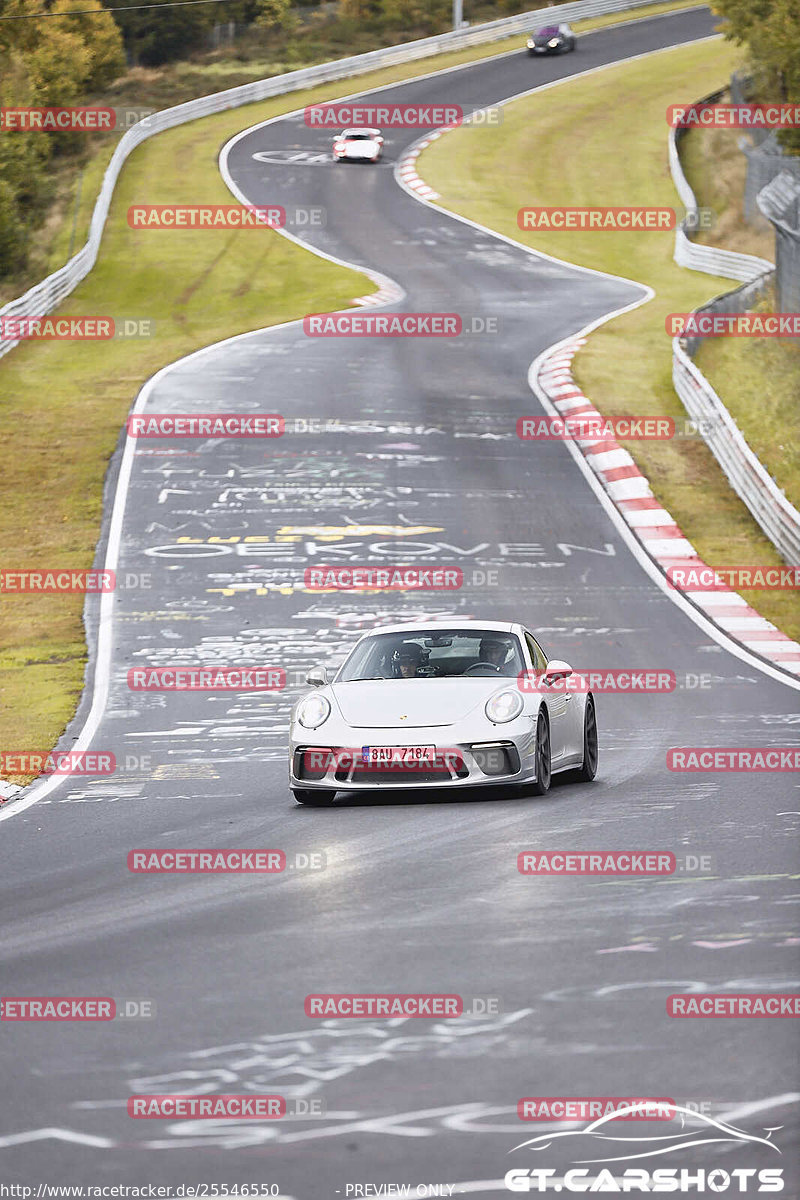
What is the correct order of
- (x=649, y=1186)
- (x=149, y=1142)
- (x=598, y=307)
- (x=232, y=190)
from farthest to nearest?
(x=232, y=190) → (x=598, y=307) → (x=149, y=1142) → (x=649, y=1186)

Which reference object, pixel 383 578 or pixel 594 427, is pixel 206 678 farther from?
pixel 594 427

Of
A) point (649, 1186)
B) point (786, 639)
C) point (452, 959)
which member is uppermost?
point (649, 1186)

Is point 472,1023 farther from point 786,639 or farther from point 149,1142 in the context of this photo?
point 786,639

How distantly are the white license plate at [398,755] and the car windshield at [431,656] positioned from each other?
1.12 meters

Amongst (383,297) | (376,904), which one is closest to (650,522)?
(376,904)

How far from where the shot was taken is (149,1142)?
216 inches

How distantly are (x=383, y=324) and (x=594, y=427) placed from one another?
399 inches

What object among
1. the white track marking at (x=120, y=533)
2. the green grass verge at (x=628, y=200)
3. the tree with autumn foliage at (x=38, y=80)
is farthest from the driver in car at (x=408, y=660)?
the tree with autumn foliage at (x=38, y=80)

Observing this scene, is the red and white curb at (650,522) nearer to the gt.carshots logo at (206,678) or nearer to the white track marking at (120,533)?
the white track marking at (120,533)

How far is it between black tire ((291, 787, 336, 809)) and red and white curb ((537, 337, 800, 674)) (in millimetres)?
7910

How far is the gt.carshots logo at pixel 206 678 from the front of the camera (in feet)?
59.6

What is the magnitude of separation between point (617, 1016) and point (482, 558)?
57.3 feet

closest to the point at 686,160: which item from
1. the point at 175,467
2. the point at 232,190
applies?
the point at 232,190

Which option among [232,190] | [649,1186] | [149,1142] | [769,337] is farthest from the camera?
[232,190]
